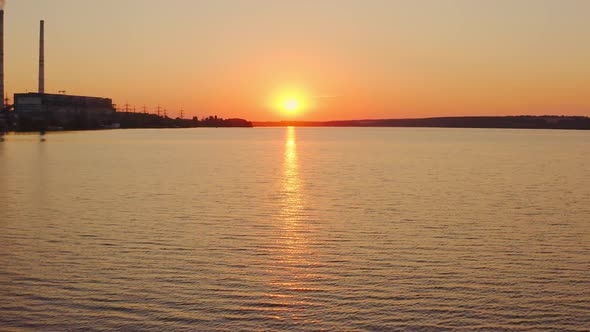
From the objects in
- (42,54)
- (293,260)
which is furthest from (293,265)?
(42,54)

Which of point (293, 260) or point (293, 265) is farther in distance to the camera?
point (293, 260)

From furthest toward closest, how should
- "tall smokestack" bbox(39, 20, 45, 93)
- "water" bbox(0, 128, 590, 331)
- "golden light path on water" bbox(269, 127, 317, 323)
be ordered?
"tall smokestack" bbox(39, 20, 45, 93) < "golden light path on water" bbox(269, 127, 317, 323) < "water" bbox(0, 128, 590, 331)

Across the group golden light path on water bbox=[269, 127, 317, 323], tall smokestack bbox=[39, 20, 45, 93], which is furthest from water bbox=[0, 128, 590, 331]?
tall smokestack bbox=[39, 20, 45, 93]

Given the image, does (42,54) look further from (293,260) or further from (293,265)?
(293,265)

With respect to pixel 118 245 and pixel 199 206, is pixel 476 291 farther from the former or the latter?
pixel 199 206

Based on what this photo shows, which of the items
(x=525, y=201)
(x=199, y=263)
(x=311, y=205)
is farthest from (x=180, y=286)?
Result: (x=525, y=201)

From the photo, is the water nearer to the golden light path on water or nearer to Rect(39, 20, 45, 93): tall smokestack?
the golden light path on water

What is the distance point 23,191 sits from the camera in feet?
131

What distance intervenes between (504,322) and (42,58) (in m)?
186

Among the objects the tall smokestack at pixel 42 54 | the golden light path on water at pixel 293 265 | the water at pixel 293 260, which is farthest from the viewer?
the tall smokestack at pixel 42 54

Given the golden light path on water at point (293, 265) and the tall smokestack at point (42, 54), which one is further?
the tall smokestack at point (42, 54)

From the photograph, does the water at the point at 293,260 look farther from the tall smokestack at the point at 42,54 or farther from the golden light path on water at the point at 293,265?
the tall smokestack at the point at 42,54

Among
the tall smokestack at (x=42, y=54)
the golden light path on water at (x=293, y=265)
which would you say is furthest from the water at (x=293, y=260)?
the tall smokestack at (x=42, y=54)

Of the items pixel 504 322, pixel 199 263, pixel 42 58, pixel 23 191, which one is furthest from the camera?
pixel 42 58
